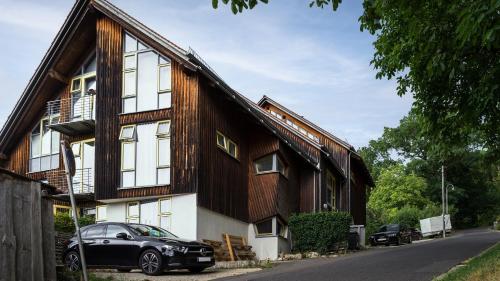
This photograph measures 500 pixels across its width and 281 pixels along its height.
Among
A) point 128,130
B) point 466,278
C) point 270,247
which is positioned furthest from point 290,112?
point 466,278

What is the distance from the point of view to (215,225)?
2592 cm

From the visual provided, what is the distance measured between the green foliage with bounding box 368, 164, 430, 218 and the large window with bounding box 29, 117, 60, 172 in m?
48.0

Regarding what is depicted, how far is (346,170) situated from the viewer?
133 ft

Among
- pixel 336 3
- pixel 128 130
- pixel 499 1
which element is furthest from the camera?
pixel 128 130

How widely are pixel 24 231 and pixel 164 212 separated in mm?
14841

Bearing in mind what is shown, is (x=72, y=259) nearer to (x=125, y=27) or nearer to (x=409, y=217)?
(x=125, y=27)

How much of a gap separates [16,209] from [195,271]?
374 inches

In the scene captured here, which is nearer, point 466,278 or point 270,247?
point 466,278

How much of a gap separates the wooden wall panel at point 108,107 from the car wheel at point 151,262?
331 inches

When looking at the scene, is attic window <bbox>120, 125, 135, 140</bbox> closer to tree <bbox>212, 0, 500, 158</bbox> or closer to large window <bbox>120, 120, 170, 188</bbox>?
large window <bbox>120, 120, 170, 188</bbox>

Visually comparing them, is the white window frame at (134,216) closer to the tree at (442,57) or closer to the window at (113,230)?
the window at (113,230)

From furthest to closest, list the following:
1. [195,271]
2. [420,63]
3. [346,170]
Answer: [346,170]
[195,271]
[420,63]

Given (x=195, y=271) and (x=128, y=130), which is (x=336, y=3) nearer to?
(x=195, y=271)

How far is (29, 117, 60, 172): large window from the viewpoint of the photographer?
3053cm
